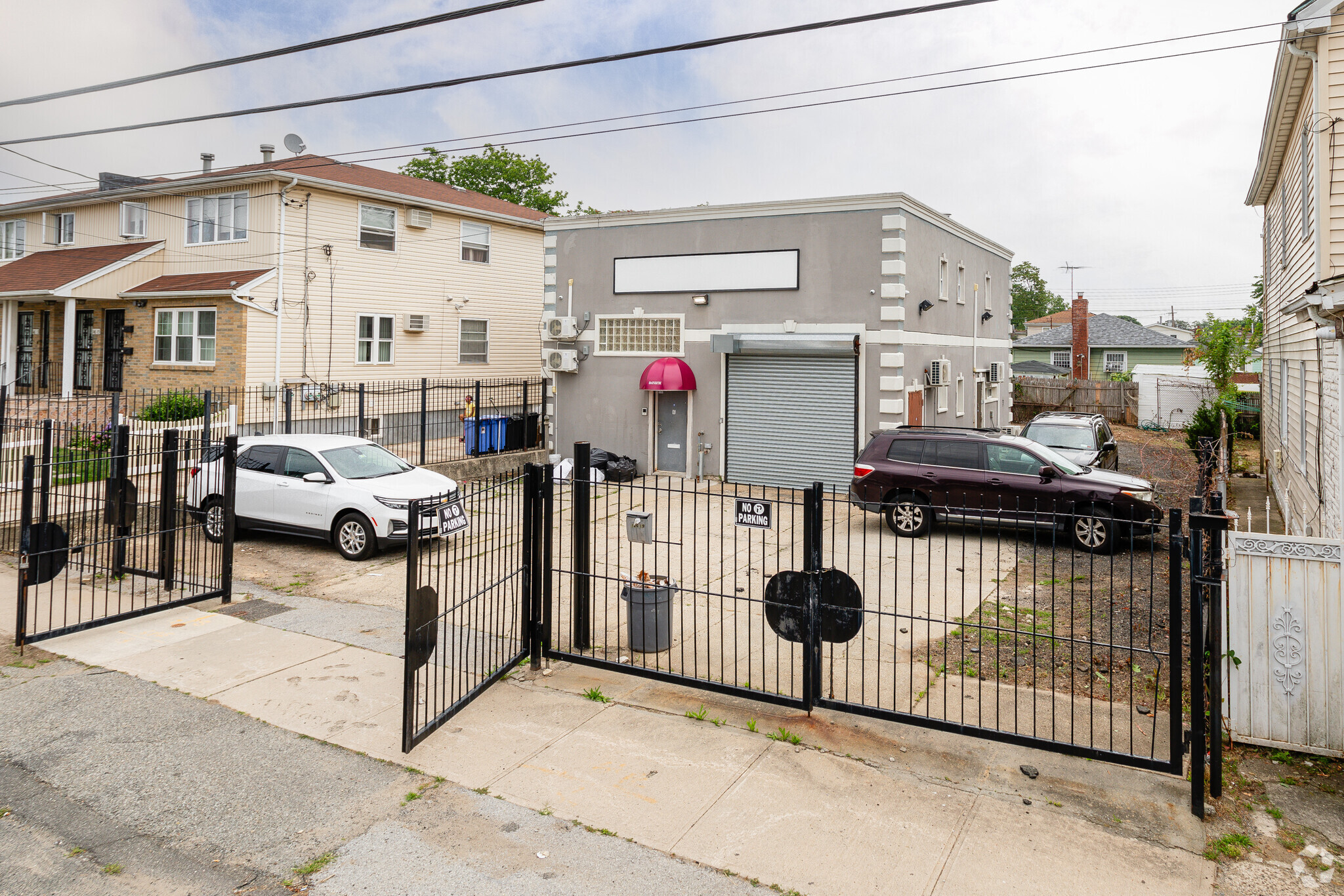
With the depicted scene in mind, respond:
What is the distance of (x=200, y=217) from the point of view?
22.8 m

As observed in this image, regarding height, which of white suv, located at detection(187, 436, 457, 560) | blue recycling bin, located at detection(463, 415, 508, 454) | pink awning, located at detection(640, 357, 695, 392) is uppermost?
pink awning, located at detection(640, 357, 695, 392)

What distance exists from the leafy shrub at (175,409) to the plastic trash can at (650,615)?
15216 millimetres

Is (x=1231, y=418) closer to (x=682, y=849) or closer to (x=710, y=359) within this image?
(x=710, y=359)

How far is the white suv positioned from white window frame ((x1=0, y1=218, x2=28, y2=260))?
74.8 ft

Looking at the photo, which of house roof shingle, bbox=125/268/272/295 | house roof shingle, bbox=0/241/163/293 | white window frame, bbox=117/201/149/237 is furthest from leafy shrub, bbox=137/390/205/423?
white window frame, bbox=117/201/149/237

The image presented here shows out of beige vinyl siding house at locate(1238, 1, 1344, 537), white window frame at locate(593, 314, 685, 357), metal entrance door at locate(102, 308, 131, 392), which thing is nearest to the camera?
beige vinyl siding house at locate(1238, 1, 1344, 537)

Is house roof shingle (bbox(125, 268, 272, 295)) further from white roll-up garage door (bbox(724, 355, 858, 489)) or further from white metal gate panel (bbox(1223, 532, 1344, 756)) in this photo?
white metal gate panel (bbox(1223, 532, 1344, 756))

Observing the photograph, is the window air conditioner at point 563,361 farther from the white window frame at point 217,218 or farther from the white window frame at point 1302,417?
the white window frame at point 1302,417

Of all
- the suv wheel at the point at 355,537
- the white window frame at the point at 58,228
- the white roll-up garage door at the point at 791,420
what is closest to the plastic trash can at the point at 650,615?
the suv wheel at the point at 355,537

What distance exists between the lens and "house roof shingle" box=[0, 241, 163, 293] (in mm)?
23344

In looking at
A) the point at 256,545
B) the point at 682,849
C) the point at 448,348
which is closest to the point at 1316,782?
the point at 682,849

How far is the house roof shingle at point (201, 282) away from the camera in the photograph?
68.4 ft

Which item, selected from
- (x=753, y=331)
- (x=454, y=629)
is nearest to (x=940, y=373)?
(x=753, y=331)

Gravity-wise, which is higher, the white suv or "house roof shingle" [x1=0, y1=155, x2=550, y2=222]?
"house roof shingle" [x1=0, y1=155, x2=550, y2=222]
